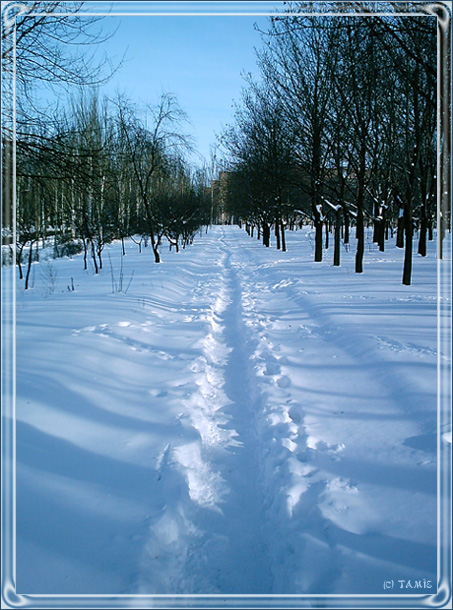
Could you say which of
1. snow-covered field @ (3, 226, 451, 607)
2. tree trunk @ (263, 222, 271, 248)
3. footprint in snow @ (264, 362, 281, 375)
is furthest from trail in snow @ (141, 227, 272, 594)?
tree trunk @ (263, 222, 271, 248)

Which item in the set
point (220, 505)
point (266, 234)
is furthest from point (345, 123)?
point (266, 234)

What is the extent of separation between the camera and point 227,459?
10.2ft

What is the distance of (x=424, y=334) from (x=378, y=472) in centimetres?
327

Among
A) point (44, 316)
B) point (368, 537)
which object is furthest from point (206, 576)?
point (44, 316)

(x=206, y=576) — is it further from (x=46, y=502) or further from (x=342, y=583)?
(x=46, y=502)

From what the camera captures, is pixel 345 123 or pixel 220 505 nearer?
pixel 220 505

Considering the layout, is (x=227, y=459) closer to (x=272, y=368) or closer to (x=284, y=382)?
(x=284, y=382)

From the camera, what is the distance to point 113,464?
2947 millimetres

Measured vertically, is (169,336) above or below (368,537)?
above

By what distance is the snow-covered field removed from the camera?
2.07 m

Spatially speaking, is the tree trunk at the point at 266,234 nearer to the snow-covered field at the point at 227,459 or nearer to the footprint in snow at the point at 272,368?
the snow-covered field at the point at 227,459

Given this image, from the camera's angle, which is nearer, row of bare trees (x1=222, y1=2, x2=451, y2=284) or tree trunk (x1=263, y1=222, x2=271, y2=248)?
row of bare trees (x1=222, y1=2, x2=451, y2=284)

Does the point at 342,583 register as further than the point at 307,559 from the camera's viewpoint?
No

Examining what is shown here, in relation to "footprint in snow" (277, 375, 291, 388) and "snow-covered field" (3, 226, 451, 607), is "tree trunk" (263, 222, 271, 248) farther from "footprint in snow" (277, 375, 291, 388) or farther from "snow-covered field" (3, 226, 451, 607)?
"footprint in snow" (277, 375, 291, 388)
